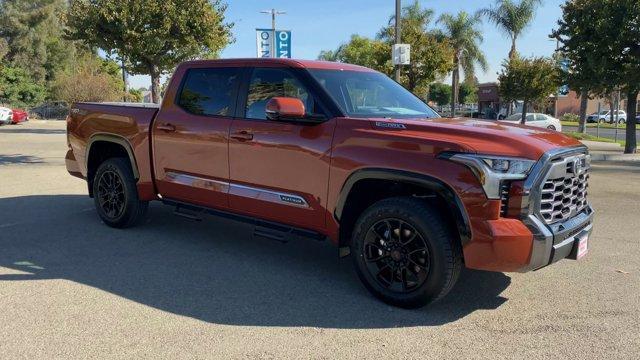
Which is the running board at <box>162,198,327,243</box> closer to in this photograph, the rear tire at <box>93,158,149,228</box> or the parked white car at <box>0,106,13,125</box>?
the rear tire at <box>93,158,149,228</box>

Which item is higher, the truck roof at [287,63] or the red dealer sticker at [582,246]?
the truck roof at [287,63]

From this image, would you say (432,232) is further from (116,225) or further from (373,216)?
(116,225)

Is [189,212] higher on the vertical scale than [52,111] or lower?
lower

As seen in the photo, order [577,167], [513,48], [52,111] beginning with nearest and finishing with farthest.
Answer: [577,167] < [513,48] < [52,111]

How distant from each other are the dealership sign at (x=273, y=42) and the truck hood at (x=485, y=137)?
14.2m

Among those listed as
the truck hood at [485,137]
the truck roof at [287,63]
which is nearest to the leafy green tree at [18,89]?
the truck roof at [287,63]

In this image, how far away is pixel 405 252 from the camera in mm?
4113

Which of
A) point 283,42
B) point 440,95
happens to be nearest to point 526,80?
point 283,42

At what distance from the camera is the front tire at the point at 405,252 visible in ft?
12.8

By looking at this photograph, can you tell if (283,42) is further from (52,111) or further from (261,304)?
(52,111)

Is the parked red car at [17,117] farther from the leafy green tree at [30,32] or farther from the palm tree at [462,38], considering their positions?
the palm tree at [462,38]

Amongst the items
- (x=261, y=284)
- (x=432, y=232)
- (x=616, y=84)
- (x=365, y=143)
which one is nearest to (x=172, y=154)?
(x=261, y=284)

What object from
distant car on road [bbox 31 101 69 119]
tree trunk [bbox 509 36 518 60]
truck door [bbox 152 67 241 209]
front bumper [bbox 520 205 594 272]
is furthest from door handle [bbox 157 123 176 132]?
distant car on road [bbox 31 101 69 119]

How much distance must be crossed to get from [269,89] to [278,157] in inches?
28.3
